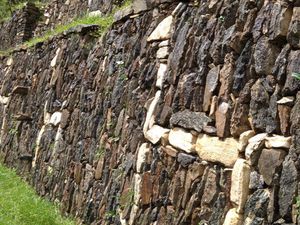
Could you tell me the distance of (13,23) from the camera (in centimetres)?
1245

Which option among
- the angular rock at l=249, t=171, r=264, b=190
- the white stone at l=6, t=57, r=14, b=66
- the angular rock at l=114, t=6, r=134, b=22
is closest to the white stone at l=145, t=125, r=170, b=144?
the angular rock at l=249, t=171, r=264, b=190

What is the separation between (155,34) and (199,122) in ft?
4.63

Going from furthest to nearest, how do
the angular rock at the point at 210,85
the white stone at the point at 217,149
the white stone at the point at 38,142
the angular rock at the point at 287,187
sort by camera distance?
the white stone at the point at 38,142, the angular rock at the point at 210,85, the white stone at the point at 217,149, the angular rock at the point at 287,187

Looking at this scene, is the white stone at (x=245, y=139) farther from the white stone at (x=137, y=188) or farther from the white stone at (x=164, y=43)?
the white stone at (x=164, y=43)

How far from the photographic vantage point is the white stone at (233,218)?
3.19 m

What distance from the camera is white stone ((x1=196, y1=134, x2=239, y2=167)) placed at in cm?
336

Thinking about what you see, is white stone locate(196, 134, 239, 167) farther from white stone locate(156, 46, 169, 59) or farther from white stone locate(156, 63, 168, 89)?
white stone locate(156, 46, 169, 59)

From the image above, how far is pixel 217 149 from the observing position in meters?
3.53

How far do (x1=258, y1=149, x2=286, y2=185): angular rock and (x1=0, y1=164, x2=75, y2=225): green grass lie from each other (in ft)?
10.6

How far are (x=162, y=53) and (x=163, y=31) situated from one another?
0.24 meters

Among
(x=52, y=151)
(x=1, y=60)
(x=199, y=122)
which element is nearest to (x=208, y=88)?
(x=199, y=122)

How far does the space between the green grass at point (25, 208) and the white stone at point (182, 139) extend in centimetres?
215

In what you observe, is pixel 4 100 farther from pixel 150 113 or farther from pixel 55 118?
pixel 150 113

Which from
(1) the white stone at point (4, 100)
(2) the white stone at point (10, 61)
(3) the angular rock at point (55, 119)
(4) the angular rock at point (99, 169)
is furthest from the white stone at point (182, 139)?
(2) the white stone at point (10, 61)
